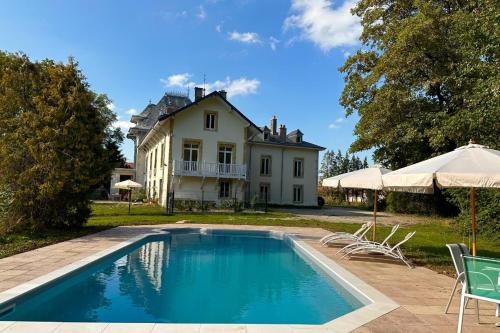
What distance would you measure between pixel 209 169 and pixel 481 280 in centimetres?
2418

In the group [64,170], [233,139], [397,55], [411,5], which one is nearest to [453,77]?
[397,55]

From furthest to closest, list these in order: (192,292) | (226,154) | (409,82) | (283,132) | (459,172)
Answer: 1. (283,132)
2. (226,154)
3. (409,82)
4. (192,292)
5. (459,172)

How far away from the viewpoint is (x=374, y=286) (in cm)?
664

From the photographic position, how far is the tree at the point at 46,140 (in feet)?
38.3

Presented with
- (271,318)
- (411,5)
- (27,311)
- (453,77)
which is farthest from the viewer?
(411,5)

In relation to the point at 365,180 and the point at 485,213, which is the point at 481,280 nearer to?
the point at 365,180

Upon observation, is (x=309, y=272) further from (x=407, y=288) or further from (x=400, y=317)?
(x=400, y=317)

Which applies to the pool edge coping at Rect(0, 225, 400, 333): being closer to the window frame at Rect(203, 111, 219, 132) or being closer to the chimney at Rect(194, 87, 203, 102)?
the window frame at Rect(203, 111, 219, 132)

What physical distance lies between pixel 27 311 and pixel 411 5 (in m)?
26.6

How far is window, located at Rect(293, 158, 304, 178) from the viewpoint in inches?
1414

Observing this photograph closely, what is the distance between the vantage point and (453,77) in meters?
20.4

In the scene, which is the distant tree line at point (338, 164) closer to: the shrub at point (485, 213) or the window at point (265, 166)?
the window at point (265, 166)

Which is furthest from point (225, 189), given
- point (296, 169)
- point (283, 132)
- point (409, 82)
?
point (409, 82)

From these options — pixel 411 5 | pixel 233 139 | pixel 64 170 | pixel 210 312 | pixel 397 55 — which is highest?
pixel 411 5
